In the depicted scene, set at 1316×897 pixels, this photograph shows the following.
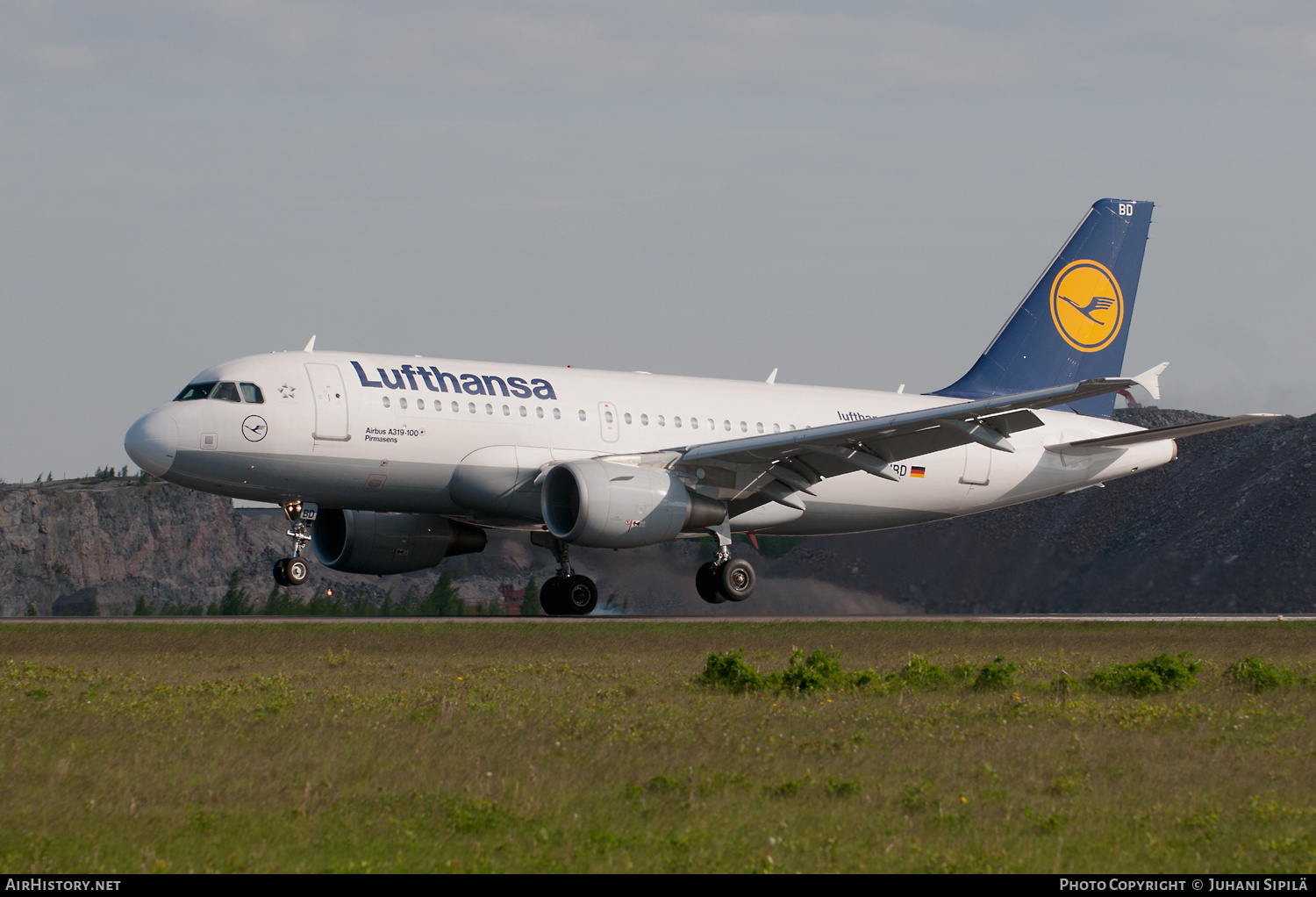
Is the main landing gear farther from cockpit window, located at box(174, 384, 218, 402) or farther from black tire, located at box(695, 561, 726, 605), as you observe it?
black tire, located at box(695, 561, 726, 605)

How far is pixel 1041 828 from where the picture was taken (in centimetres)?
803

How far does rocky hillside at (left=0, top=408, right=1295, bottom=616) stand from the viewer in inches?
→ 1358

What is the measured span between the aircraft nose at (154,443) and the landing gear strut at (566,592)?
7.91 metres

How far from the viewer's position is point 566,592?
2798 centimetres

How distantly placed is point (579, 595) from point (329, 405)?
22.5 feet

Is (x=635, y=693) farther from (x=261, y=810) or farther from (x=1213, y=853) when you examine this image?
(x=1213, y=853)

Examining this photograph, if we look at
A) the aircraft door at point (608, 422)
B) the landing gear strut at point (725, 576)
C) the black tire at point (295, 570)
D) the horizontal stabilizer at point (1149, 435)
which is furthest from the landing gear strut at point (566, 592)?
the horizontal stabilizer at point (1149, 435)

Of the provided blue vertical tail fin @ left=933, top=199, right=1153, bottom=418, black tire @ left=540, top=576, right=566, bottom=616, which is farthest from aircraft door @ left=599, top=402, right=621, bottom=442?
blue vertical tail fin @ left=933, top=199, right=1153, bottom=418

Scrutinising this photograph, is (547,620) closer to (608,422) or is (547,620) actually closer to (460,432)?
(460,432)

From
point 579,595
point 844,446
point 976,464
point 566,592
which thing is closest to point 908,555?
point 976,464

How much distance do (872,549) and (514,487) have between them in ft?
46.6

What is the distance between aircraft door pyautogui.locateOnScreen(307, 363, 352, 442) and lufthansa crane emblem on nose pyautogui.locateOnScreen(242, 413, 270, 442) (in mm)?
877

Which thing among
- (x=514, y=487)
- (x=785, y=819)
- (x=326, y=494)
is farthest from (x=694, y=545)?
(x=785, y=819)

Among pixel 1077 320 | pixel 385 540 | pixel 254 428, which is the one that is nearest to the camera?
pixel 254 428
